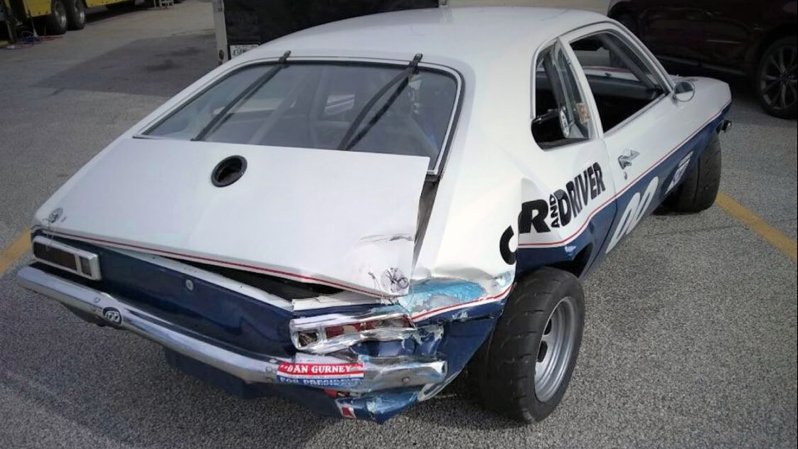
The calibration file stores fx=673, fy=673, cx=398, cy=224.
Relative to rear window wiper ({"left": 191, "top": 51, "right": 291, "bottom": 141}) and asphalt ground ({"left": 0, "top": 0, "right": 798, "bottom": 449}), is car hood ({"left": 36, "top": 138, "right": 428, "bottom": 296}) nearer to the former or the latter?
rear window wiper ({"left": 191, "top": 51, "right": 291, "bottom": 141})

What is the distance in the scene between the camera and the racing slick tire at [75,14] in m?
15.0

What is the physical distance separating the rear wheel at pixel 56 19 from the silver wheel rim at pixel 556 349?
1462cm

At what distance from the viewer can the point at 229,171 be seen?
2645 millimetres

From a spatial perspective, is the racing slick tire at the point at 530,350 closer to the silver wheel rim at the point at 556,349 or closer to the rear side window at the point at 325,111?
the silver wheel rim at the point at 556,349

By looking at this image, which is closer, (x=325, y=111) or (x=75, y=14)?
(x=325, y=111)

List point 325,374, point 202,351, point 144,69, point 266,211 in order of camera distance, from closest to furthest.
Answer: point 325,374 → point 202,351 → point 266,211 → point 144,69

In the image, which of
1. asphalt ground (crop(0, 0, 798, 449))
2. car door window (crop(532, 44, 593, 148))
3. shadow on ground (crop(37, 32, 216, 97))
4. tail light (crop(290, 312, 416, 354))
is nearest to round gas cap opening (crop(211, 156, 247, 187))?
tail light (crop(290, 312, 416, 354))

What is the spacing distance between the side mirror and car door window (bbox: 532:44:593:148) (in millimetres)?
1042

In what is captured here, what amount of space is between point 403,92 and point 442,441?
4.69ft

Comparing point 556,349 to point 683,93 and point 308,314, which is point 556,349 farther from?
point 683,93

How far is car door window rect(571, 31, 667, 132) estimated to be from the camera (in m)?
3.82

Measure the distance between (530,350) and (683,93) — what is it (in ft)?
7.12

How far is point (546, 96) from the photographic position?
139 inches

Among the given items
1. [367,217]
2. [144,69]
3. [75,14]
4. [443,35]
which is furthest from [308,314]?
[75,14]
